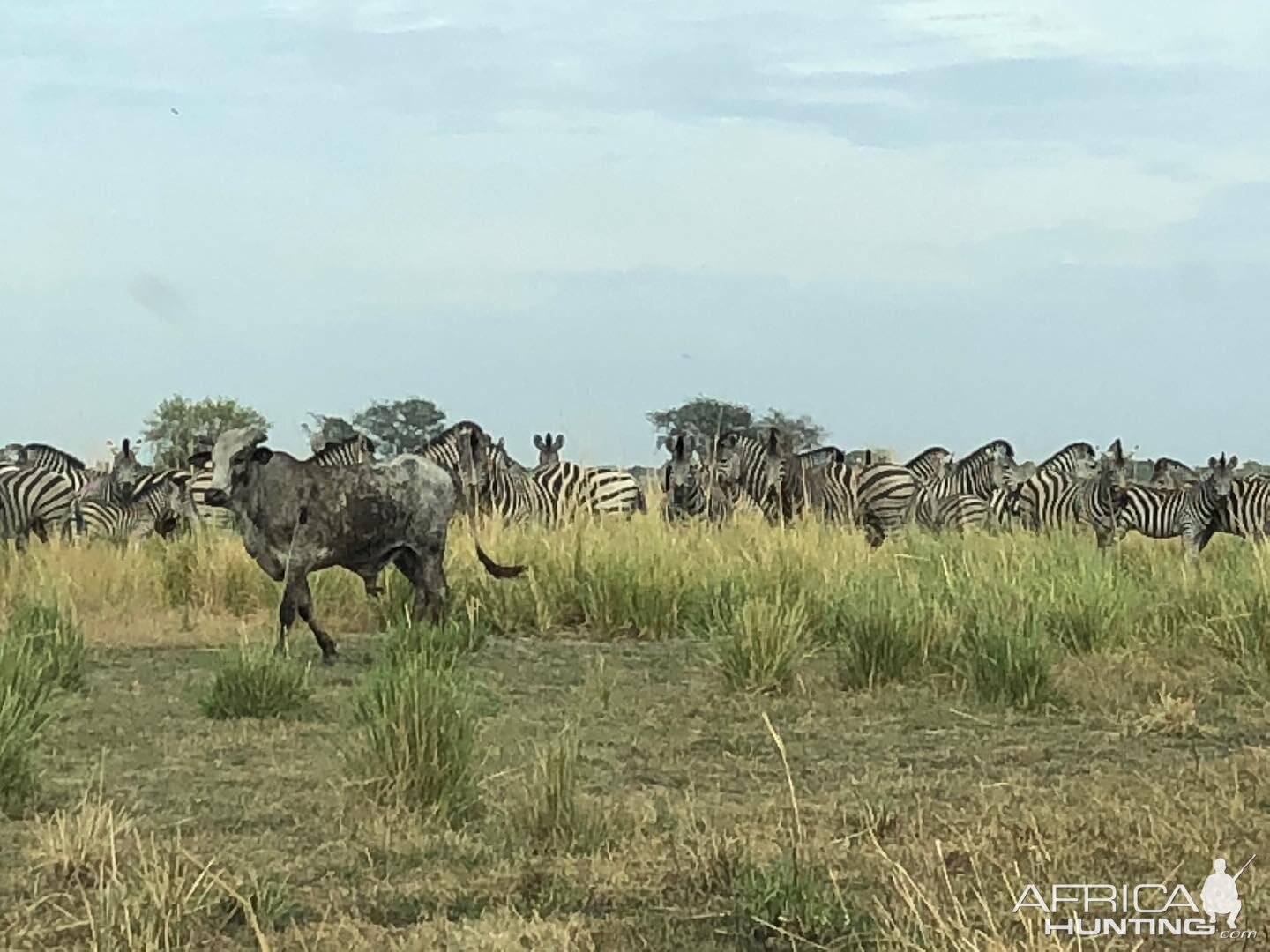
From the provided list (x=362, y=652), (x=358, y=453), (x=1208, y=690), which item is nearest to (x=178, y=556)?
(x=362, y=652)

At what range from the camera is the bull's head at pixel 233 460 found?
877cm

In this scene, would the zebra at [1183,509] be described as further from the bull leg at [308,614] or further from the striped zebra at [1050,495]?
the bull leg at [308,614]

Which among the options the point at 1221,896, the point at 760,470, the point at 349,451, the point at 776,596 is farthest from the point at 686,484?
the point at 1221,896

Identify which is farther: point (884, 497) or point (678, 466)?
point (678, 466)

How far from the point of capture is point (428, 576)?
32.0ft

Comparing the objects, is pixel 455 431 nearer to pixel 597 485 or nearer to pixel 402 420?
pixel 597 485

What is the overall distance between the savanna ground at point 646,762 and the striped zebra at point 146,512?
22.6 ft

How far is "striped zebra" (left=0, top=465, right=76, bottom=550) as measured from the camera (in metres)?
15.6

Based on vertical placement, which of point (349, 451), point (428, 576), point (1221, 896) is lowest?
point (1221, 896)

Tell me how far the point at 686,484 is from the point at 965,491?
439cm

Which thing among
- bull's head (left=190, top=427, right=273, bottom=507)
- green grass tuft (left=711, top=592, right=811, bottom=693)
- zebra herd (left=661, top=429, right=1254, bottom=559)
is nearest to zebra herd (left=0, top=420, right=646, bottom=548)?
zebra herd (left=661, top=429, right=1254, bottom=559)

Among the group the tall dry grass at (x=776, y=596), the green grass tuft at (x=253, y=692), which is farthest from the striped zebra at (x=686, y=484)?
the green grass tuft at (x=253, y=692)

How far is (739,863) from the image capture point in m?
4.13

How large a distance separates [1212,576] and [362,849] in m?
7.23
